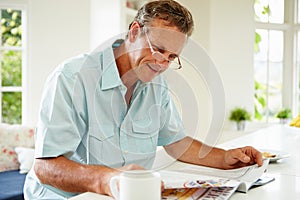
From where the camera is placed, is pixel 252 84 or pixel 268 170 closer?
pixel 268 170

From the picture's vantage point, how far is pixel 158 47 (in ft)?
3.58

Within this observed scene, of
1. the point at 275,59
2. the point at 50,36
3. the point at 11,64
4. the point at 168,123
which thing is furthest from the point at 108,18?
the point at 168,123

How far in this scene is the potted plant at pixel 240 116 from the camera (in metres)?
4.41

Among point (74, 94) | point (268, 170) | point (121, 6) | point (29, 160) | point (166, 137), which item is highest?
point (121, 6)

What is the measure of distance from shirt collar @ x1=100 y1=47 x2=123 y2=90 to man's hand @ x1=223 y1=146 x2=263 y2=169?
0.43 metres

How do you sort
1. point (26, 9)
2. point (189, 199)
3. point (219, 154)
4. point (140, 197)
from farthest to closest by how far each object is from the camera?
point (26, 9)
point (219, 154)
point (189, 199)
point (140, 197)

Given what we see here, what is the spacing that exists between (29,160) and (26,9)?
1519 mm

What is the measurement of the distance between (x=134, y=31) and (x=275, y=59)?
3.90m

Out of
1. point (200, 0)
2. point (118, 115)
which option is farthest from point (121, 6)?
point (118, 115)

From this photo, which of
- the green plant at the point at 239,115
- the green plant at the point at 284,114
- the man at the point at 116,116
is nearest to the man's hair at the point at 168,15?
the man at the point at 116,116

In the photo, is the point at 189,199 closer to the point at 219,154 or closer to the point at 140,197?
the point at 140,197

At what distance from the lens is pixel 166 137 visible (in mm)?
1497

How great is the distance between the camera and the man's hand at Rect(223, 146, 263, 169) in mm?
1336

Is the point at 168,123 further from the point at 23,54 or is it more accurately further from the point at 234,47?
the point at 234,47
